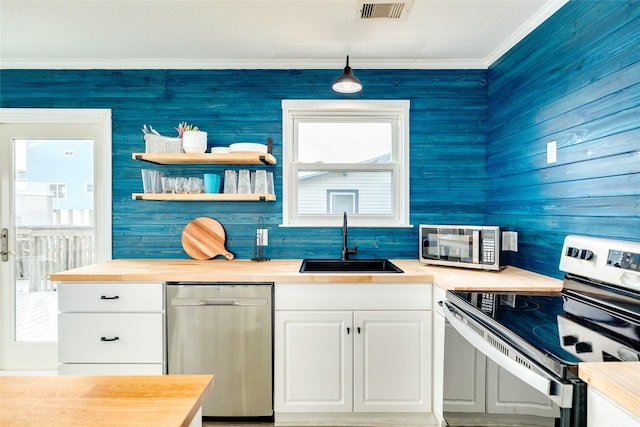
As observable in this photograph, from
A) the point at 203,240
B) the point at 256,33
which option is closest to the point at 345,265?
the point at 203,240

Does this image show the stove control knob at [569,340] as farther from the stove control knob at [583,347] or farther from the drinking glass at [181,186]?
the drinking glass at [181,186]

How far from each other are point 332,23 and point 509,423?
2.13 metres

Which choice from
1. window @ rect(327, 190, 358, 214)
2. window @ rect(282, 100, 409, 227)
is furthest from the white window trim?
window @ rect(327, 190, 358, 214)

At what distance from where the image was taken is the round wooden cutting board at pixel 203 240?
2594mm

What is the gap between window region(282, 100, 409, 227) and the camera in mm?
2676

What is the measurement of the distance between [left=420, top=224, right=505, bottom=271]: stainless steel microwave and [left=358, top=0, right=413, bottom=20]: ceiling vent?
131 cm

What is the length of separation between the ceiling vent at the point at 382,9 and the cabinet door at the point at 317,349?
1.72m

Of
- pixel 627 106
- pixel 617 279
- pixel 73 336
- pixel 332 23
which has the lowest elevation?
pixel 73 336

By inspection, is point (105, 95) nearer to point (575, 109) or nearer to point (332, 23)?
point (332, 23)

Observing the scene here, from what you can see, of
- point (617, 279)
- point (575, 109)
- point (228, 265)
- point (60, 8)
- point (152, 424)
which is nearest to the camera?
point (152, 424)

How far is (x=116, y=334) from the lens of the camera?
2.00 m

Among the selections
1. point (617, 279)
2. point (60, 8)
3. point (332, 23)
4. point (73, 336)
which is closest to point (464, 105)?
point (332, 23)

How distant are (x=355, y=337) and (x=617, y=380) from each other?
134 centimetres

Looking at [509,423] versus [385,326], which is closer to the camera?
[509,423]
